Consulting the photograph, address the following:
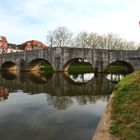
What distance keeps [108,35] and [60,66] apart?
31260 mm

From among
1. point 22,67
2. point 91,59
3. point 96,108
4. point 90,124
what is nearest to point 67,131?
point 90,124

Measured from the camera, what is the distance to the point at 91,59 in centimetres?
3312

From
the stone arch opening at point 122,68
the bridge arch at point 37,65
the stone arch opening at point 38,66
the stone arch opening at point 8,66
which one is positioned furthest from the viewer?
the stone arch opening at point 8,66

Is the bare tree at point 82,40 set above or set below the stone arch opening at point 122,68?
above

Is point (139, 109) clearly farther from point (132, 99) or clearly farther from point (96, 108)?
point (96, 108)

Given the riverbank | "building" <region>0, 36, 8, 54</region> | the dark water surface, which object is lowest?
the dark water surface

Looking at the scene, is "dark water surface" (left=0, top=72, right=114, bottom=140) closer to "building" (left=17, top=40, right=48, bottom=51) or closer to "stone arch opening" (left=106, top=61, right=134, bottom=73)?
"stone arch opening" (left=106, top=61, right=134, bottom=73)

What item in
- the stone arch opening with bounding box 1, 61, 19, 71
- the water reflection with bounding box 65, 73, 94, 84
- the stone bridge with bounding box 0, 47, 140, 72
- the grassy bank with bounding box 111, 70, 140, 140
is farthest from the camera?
the stone arch opening with bounding box 1, 61, 19, 71

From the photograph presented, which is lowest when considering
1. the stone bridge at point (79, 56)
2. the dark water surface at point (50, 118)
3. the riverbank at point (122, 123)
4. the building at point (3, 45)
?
the dark water surface at point (50, 118)

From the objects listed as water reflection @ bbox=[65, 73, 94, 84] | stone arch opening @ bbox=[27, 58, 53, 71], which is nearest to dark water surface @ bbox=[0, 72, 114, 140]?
water reflection @ bbox=[65, 73, 94, 84]

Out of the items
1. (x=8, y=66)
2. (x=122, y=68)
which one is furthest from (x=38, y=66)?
(x=122, y=68)

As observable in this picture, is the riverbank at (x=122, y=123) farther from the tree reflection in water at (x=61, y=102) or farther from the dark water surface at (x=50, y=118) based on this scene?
the tree reflection in water at (x=61, y=102)

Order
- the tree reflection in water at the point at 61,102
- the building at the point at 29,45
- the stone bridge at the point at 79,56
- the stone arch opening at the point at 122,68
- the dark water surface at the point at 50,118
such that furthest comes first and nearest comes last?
the building at the point at 29,45 → the stone arch opening at the point at 122,68 → the stone bridge at the point at 79,56 → the tree reflection in water at the point at 61,102 → the dark water surface at the point at 50,118

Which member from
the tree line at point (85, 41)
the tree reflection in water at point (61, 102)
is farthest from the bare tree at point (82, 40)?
the tree reflection in water at point (61, 102)
